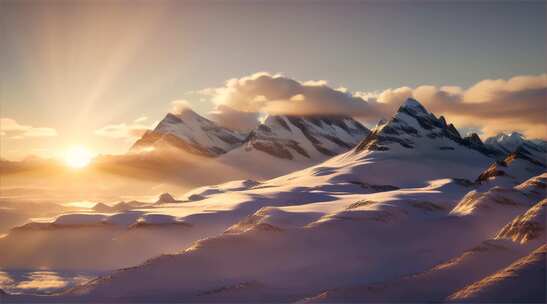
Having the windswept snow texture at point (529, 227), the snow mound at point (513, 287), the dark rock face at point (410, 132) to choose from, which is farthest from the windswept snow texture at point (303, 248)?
the dark rock face at point (410, 132)

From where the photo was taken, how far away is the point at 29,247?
57125 mm

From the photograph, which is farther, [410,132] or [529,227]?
[410,132]

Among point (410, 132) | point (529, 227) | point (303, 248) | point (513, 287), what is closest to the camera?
point (513, 287)

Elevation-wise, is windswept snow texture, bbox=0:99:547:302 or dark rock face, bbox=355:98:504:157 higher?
dark rock face, bbox=355:98:504:157

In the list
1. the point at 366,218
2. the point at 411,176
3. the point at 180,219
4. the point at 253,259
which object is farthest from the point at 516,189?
the point at 411,176

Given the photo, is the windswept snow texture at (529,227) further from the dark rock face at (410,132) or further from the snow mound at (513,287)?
the dark rock face at (410,132)

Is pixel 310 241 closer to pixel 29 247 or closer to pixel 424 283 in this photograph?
pixel 424 283

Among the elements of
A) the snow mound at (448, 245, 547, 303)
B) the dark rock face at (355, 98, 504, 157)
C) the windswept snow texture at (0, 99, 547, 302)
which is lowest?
the snow mound at (448, 245, 547, 303)

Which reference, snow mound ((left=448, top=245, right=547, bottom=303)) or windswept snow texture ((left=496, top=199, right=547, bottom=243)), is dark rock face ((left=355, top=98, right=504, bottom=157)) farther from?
snow mound ((left=448, top=245, right=547, bottom=303))

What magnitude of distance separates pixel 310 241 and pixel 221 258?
7.87m

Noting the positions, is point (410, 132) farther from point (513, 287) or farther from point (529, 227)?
point (513, 287)

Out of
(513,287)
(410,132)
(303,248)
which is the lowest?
(513,287)

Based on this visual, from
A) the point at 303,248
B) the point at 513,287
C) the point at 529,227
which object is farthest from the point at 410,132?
the point at 513,287

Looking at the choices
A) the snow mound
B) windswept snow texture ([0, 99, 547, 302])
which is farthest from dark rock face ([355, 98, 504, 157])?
the snow mound
